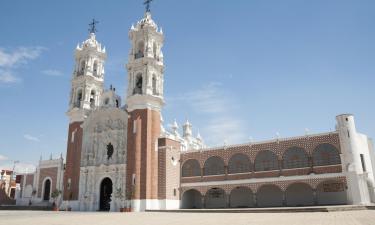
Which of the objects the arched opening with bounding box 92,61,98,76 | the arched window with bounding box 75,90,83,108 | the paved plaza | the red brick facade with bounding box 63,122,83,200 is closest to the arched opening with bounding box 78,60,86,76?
the arched opening with bounding box 92,61,98,76

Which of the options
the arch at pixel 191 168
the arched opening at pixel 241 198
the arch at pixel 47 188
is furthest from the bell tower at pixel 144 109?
the arch at pixel 47 188

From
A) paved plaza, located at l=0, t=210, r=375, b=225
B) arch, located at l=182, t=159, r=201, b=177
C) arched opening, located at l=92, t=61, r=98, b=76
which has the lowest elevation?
paved plaza, located at l=0, t=210, r=375, b=225

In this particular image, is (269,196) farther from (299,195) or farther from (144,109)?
(144,109)

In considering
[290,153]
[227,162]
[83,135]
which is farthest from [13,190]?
[290,153]

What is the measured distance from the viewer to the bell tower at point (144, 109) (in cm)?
3684

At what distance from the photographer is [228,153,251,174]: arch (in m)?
37.1

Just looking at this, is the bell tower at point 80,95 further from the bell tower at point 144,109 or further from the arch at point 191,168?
the arch at point 191,168

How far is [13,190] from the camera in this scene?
6425 centimetres

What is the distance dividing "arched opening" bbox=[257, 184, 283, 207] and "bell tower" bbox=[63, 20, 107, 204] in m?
22.7

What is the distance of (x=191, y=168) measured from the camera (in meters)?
40.6

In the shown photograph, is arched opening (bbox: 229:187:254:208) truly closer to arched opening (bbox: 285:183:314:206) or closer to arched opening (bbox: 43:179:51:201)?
arched opening (bbox: 285:183:314:206)

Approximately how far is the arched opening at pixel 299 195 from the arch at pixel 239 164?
5287mm

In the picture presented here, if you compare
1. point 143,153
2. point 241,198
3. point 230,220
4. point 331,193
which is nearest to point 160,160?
point 143,153

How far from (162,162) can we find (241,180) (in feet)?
29.9
